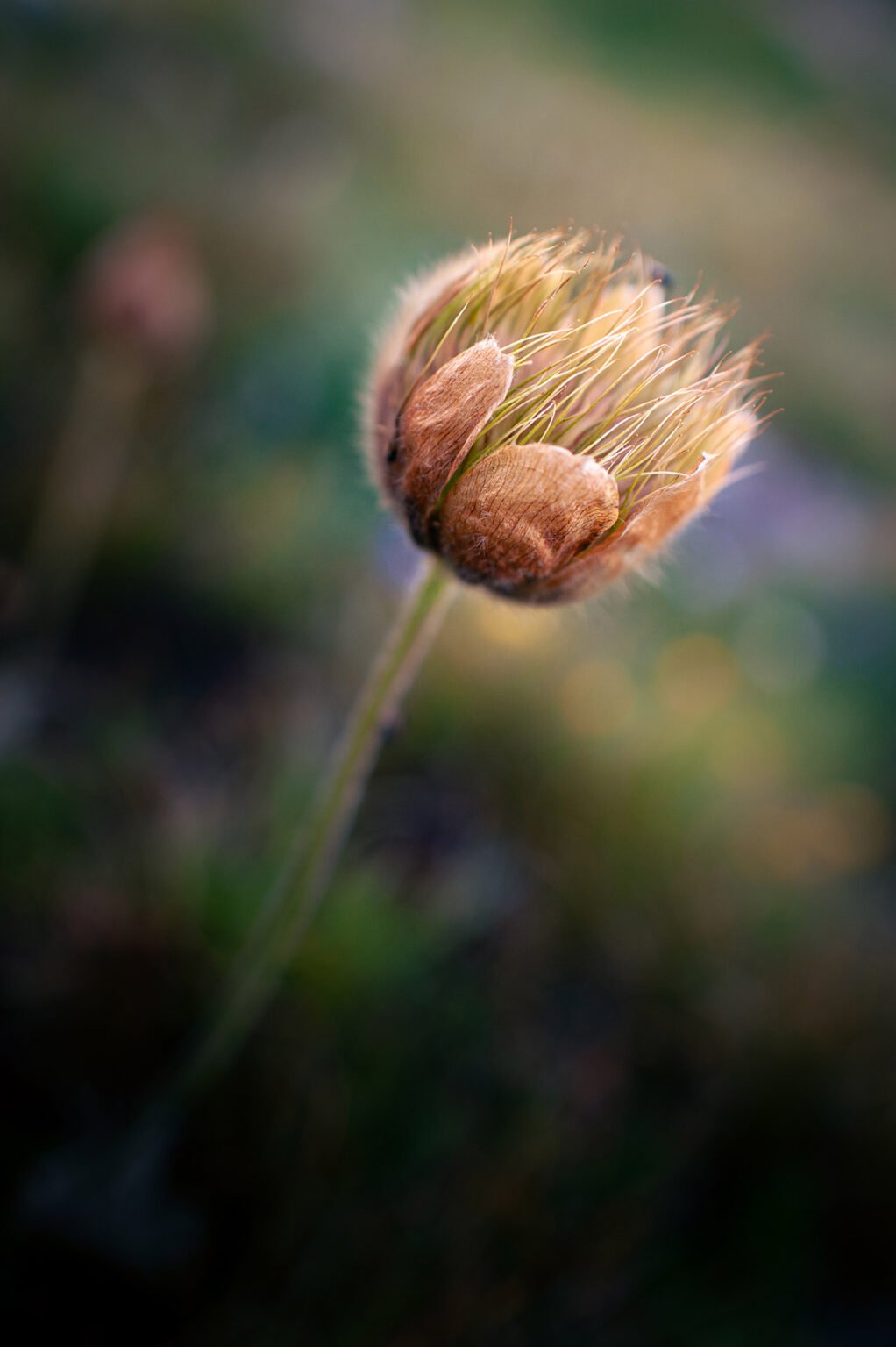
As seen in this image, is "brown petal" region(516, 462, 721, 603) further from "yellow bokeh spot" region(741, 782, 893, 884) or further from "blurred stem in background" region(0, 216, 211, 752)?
"yellow bokeh spot" region(741, 782, 893, 884)

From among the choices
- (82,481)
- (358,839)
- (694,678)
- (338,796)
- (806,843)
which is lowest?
(358,839)

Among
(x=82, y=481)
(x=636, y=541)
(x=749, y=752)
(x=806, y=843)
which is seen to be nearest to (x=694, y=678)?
(x=749, y=752)

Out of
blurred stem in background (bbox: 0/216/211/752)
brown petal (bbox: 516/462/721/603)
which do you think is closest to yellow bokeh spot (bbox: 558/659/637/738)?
blurred stem in background (bbox: 0/216/211/752)

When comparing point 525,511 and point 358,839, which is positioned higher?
point 525,511

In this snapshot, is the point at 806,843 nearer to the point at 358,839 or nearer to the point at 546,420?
the point at 358,839

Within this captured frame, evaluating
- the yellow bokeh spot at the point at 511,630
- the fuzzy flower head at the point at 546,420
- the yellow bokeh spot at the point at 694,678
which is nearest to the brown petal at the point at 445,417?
the fuzzy flower head at the point at 546,420

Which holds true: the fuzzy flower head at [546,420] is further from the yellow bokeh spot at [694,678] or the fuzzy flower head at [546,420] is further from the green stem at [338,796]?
the yellow bokeh spot at [694,678]
